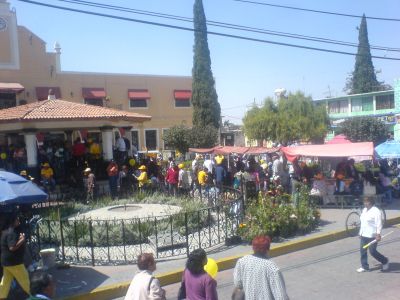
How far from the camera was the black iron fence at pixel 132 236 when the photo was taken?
9773mm

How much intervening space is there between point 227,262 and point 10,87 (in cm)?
2535

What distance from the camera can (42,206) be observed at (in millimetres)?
14164

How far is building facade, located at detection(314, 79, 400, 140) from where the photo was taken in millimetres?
43403

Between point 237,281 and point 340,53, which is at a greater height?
point 340,53

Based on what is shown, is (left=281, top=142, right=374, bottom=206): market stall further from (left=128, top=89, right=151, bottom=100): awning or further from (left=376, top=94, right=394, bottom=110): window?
(left=376, top=94, right=394, bottom=110): window

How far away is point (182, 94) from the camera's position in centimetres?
3994

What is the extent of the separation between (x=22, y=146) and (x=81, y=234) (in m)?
10.4

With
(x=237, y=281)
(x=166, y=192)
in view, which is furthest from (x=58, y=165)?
(x=237, y=281)

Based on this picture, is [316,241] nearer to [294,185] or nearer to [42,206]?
[294,185]

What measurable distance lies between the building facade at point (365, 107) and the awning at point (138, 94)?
60.8 feet

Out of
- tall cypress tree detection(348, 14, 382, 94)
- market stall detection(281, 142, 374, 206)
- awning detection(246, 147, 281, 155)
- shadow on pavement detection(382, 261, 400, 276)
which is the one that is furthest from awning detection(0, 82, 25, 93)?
tall cypress tree detection(348, 14, 382, 94)

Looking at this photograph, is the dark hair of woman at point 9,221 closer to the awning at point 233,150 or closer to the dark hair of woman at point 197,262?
the dark hair of woman at point 197,262

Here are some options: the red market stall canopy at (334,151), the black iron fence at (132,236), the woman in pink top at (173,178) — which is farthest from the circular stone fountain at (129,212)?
the red market stall canopy at (334,151)

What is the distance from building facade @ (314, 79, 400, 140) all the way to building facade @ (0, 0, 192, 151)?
16214 millimetres
